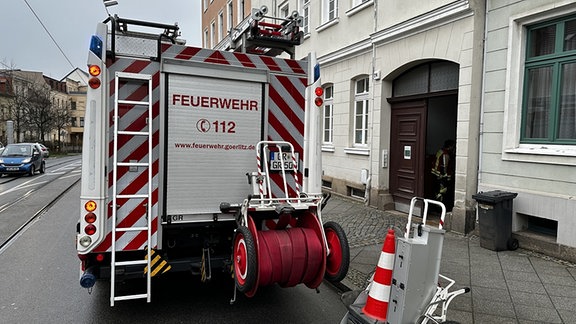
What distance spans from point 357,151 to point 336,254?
298 inches

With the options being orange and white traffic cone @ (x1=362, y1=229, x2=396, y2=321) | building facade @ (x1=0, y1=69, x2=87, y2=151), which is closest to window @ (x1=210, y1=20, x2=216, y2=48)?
building facade @ (x1=0, y1=69, x2=87, y2=151)

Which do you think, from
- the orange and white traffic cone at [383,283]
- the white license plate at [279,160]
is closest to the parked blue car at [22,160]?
the white license plate at [279,160]

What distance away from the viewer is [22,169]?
60.7 feet

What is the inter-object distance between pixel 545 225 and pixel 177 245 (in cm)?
575

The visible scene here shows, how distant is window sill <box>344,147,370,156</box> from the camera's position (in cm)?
1094

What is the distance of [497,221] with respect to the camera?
21.0ft

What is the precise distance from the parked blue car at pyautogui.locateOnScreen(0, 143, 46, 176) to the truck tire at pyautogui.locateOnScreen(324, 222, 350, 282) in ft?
62.6

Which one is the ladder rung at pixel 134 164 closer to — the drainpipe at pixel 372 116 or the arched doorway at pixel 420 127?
the arched doorway at pixel 420 127

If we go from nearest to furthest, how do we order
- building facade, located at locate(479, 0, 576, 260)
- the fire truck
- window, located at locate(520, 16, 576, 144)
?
the fire truck < building facade, located at locate(479, 0, 576, 260) < window, located at locate(520, 16, 576, 144)

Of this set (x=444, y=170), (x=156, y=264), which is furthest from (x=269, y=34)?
(x=444, y=170)

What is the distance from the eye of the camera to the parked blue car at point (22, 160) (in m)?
18.4

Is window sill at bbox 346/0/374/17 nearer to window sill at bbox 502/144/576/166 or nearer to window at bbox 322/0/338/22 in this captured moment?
window at bbox 322/0/338/22

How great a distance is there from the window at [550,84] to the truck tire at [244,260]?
5363mm

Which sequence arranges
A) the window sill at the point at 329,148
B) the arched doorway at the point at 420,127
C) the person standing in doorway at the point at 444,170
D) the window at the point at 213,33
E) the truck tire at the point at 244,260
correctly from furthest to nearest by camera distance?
the window at the point at 213,33
the window sill at the point at 329,148
the arched doorway at the point at 420,127
the person standing in doorway at the point at 444,170
the truck tire at the point at 244,260
